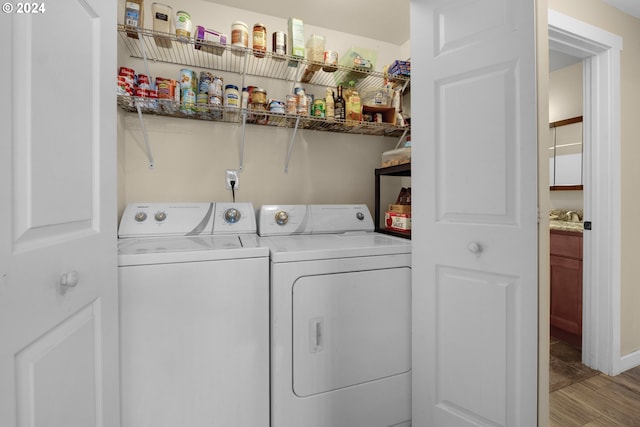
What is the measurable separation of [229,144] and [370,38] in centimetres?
136

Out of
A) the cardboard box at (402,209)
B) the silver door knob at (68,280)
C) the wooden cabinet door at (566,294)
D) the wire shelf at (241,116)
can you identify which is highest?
the wire shelf at (241,116)

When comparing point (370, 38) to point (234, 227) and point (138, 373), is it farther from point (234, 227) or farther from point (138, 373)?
point (138, 373)

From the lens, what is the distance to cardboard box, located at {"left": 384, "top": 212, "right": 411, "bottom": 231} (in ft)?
5.56

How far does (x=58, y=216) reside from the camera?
0.69 meters

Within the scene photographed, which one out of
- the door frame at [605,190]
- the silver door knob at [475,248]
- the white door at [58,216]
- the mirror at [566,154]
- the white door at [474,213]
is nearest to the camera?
the white door at [58,216]

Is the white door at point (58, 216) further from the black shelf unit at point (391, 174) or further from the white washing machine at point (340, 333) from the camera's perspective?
the black shelf unit at point (391, 174)

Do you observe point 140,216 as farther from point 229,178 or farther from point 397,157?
point 397,157

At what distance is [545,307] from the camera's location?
1.01m

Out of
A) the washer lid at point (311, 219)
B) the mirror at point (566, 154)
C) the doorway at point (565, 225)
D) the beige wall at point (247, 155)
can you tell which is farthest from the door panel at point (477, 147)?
the mirror at point (566, 154)

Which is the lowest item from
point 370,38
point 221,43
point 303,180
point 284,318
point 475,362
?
point 475,362

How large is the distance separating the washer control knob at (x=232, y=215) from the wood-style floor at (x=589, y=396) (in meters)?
2.05

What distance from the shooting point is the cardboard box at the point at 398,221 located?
5.56ft

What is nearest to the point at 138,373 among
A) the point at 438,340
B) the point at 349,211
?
the point at 438,340

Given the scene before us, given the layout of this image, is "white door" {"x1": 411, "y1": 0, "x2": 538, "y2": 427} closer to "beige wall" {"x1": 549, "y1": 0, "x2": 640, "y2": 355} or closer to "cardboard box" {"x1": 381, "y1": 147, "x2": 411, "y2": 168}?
"cardboard box" {"x1": 381, "y1": 147, "x2": 411, "y2": 168}
